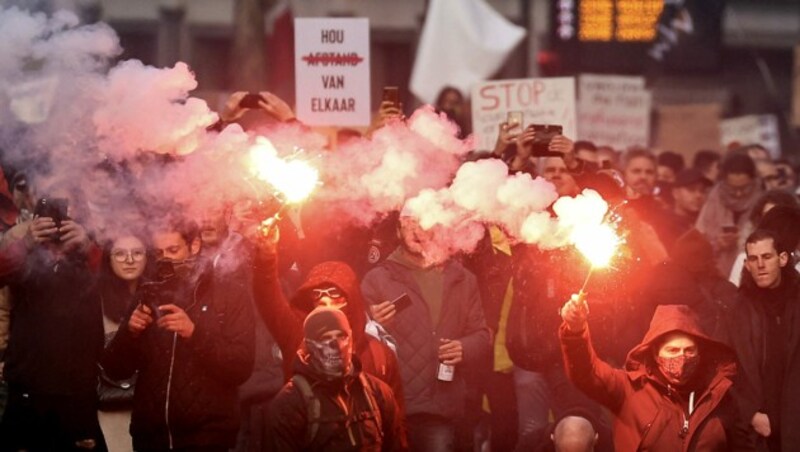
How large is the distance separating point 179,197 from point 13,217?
1.15 meters

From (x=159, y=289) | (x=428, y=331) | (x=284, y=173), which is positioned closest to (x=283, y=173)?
(x=284, y=173)

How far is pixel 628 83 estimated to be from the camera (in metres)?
14.6

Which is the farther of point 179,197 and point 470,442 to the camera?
point 470,442

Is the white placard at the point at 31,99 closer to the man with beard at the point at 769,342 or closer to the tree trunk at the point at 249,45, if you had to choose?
the man with beard at the point at 769,342

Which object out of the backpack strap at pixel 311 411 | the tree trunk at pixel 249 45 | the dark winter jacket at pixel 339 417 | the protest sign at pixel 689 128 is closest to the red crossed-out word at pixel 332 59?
the dark winter jacket at pixel 339 417

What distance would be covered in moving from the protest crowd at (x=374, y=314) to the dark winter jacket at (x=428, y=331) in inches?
0.4

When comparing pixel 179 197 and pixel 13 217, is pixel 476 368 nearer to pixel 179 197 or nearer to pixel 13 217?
pixel 179 197

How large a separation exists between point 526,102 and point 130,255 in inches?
165

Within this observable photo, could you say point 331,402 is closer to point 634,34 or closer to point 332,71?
point 332,71

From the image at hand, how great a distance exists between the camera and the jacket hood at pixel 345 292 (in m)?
7.77

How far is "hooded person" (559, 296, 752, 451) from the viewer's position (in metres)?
7.70

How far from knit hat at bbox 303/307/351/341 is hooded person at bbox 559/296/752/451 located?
1.07 m

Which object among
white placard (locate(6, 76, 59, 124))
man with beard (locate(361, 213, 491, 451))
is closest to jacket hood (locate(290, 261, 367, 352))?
man with beard (locate(361, 213, 491, 451))

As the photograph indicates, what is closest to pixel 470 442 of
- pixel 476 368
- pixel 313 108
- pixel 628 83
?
pixel 476 368
